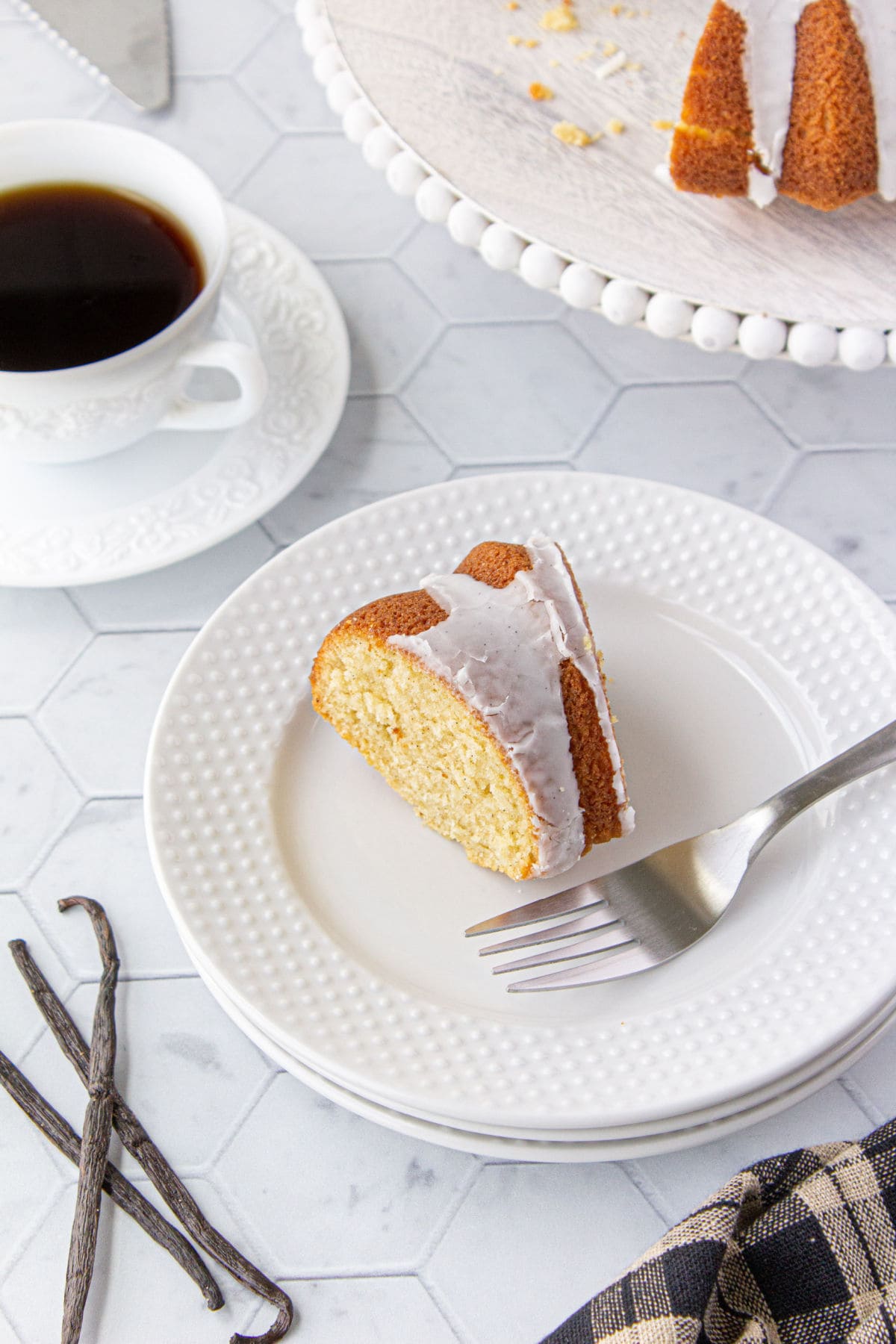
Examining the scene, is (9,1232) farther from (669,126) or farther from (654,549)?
(669,126)

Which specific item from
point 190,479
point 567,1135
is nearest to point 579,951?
point 567,1135

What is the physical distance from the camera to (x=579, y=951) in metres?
0.96

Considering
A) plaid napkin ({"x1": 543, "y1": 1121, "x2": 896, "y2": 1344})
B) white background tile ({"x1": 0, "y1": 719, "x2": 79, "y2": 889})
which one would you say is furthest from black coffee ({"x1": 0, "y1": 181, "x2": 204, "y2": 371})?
plaid napkin ({"x1": 543, "y1": 1121, "x2": 896, "y2": 1344})

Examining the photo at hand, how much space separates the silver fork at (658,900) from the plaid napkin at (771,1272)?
0.59ft

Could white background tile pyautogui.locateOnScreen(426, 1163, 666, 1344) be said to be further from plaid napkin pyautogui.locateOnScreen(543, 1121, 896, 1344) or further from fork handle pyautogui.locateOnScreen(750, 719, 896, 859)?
fork handle pyautogui.locateOnScreen(750, 719, 896, 859)

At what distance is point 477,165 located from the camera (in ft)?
3.75

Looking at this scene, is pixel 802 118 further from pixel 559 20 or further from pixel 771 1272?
pixel 771 1272

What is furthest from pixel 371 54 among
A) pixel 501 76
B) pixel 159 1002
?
pixel 159 1002

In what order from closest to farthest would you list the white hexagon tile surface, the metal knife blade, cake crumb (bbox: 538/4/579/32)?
the white hexagon tile surface → cake crumb (bbox: 538/4/579/32) → the metal knife blade

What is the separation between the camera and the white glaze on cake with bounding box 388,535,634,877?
0.95m

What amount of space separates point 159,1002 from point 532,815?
355 mm

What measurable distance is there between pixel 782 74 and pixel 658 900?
2.65 feet

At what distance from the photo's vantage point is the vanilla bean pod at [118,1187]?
90 centimetres

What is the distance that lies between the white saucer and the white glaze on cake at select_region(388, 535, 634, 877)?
1.07 feet
